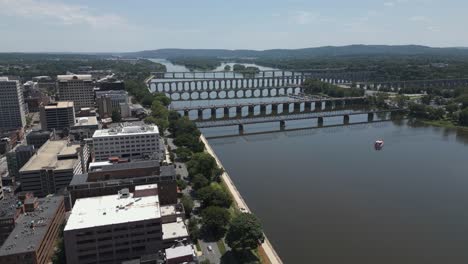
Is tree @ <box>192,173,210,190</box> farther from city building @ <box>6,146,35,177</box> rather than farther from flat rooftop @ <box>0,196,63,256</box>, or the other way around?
city building @ <box>6,146,35,177</box>

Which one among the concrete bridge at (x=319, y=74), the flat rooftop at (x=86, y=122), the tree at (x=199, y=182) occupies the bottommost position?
the tree at (x=199, y=182)

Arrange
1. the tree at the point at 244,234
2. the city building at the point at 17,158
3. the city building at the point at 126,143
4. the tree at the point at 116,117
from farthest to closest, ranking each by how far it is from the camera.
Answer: the tree at the point at 116,117 → the city building at the point at 126,143 → the city building at the point at 17,158 → the tree at the point at 244,234

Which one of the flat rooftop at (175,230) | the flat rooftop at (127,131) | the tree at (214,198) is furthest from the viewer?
the flat rooftop at (127,131)

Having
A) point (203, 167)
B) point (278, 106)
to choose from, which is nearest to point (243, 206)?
point (203, 167)

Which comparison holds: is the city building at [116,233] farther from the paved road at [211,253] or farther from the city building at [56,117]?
the city building at [56,117]

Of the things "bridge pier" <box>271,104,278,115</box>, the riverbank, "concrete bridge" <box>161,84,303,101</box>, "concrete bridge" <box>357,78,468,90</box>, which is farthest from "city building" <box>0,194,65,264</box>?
"concrete bridge" <box>357,78,468,90</box>

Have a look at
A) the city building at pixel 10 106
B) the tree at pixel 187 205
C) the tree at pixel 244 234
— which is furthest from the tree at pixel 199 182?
the city building at pixel 10 106

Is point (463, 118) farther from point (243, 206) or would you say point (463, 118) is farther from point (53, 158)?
point (53, 158)
